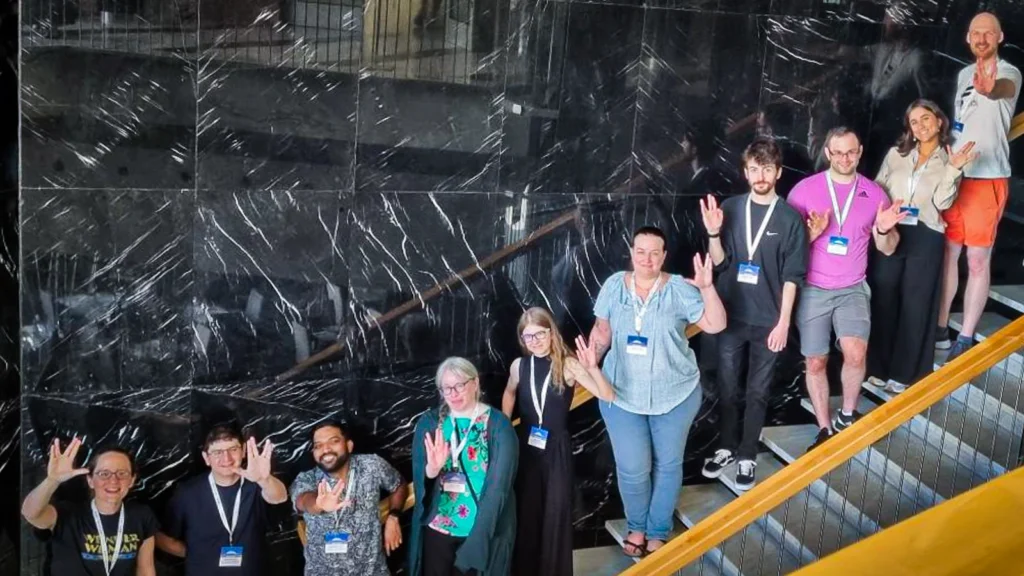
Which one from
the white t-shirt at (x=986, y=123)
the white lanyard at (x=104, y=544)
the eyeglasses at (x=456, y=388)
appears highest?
the white t-shirt at (x=986, y=123)

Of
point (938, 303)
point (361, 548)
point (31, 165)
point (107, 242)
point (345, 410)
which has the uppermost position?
point (31, 165)

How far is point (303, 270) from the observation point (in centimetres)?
516

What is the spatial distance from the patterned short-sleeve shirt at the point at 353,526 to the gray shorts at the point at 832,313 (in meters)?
2.30

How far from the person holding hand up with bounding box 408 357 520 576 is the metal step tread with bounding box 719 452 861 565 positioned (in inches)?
55.7

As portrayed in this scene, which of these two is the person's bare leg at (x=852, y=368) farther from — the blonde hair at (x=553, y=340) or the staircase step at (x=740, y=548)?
the blonde hair at (x=553, y=340)

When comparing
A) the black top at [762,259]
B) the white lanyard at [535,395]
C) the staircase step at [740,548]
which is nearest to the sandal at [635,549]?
the staircase step at [740,548]

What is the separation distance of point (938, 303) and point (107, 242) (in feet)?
13.6

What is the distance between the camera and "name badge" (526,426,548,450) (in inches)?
219

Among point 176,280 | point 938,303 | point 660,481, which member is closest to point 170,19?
point 176,280

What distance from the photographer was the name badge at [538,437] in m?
5.56

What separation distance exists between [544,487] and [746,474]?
1.11 m

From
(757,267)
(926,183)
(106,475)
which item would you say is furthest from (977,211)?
(106,475)

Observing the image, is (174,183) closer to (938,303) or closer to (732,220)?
(732,220)

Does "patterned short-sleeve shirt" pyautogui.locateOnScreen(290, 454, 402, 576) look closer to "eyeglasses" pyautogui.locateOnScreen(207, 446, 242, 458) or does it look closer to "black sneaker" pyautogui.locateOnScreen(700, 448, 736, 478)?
"eyeglasses" pyautogui.locateOnScreen(207, 446, 242, 458)
